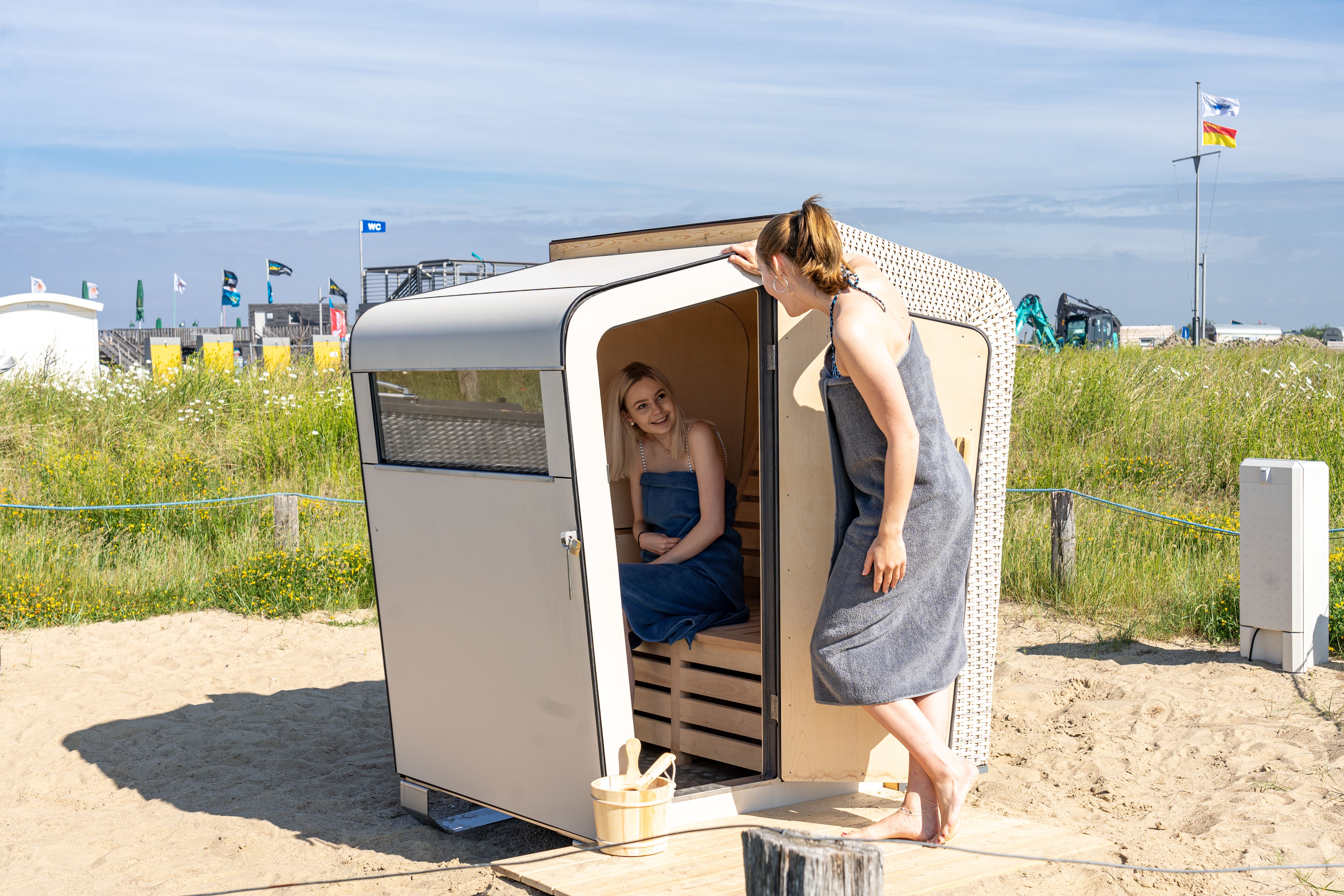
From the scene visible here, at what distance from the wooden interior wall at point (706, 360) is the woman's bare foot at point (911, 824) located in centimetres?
251

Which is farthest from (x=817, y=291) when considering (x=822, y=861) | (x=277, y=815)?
(x=277, y=815)

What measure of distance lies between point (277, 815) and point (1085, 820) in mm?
3596

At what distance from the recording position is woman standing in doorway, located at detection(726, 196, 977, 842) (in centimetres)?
372

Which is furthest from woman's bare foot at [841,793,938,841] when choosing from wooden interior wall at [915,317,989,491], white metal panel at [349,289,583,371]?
white metal panel at [349,289,583,371]

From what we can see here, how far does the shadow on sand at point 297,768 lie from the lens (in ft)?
16.3

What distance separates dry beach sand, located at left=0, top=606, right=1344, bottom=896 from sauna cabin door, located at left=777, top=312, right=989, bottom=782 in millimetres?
828

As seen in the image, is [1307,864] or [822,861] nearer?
[822,861]

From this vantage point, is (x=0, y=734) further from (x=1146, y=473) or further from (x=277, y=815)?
(x=1146, y=473)

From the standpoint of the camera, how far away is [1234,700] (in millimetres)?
6262

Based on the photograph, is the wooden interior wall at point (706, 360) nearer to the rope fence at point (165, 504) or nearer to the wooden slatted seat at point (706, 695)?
the wooden slatted seat at point (706, 695)

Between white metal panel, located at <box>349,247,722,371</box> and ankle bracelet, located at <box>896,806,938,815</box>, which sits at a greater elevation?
white metal panel, located at <box>349,247,722,371</box>

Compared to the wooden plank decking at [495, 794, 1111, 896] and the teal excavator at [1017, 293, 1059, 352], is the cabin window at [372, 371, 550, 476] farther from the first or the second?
the teal excavator at [1017, 293, 1059, 352]

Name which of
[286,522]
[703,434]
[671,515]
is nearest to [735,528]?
[671,515]

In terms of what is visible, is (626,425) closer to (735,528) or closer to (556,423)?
(735,528)
